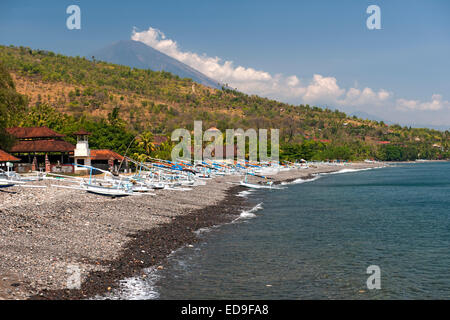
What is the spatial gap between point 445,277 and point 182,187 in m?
37.1

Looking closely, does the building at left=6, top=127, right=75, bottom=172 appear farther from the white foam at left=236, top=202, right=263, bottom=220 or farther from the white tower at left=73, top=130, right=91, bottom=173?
the white foam at left=236, top=202, right=263, bottom=220

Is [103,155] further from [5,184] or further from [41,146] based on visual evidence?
[5,184]

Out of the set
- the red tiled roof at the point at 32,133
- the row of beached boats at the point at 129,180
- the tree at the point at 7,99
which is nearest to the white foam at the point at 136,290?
the row of beached boats at the point at 129,180

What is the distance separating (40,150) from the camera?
61.0m

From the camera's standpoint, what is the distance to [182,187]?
54750 mm

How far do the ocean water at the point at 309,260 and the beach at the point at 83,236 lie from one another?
141cm

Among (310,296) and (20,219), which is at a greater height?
(20,219)

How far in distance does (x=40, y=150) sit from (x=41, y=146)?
969 millimetres

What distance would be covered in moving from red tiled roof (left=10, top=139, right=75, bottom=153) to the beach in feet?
85.1

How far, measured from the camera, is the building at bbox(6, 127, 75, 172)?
6016cm
